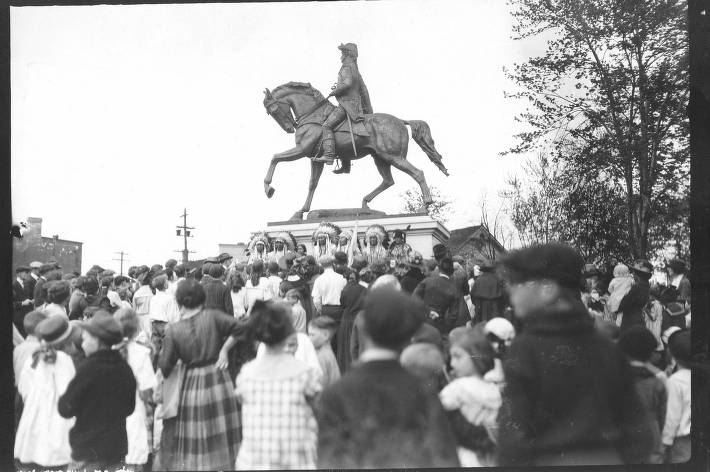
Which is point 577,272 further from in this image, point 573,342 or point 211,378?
point 211,378

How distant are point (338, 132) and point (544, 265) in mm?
9564

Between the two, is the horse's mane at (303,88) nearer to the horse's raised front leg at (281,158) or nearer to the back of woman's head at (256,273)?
the horse's raised front leg at (281,158)

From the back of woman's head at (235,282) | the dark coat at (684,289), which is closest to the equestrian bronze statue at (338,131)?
the back of woman's head at (235,282)

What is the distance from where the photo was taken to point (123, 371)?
428cm

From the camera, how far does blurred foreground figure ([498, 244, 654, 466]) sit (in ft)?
10.0

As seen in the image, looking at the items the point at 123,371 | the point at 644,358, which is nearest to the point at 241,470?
the point at 123,371

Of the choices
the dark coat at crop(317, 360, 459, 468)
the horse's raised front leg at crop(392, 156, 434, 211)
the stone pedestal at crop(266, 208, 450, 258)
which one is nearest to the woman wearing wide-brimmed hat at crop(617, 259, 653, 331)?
the dark coat at crop(317, 360, 459, 468)

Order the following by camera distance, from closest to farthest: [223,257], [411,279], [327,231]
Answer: [411,279] → [223,257] → [327,231]

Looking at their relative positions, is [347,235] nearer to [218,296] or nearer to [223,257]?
[223,257]

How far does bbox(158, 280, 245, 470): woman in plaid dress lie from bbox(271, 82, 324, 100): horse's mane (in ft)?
29.7

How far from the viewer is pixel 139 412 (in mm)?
4641

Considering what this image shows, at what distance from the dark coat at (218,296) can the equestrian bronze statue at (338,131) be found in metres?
5.68

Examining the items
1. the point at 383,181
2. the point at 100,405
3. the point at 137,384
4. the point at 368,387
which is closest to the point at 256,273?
the point at 137,384

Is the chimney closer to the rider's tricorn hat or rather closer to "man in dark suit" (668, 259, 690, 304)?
the rider's tricorn hat
